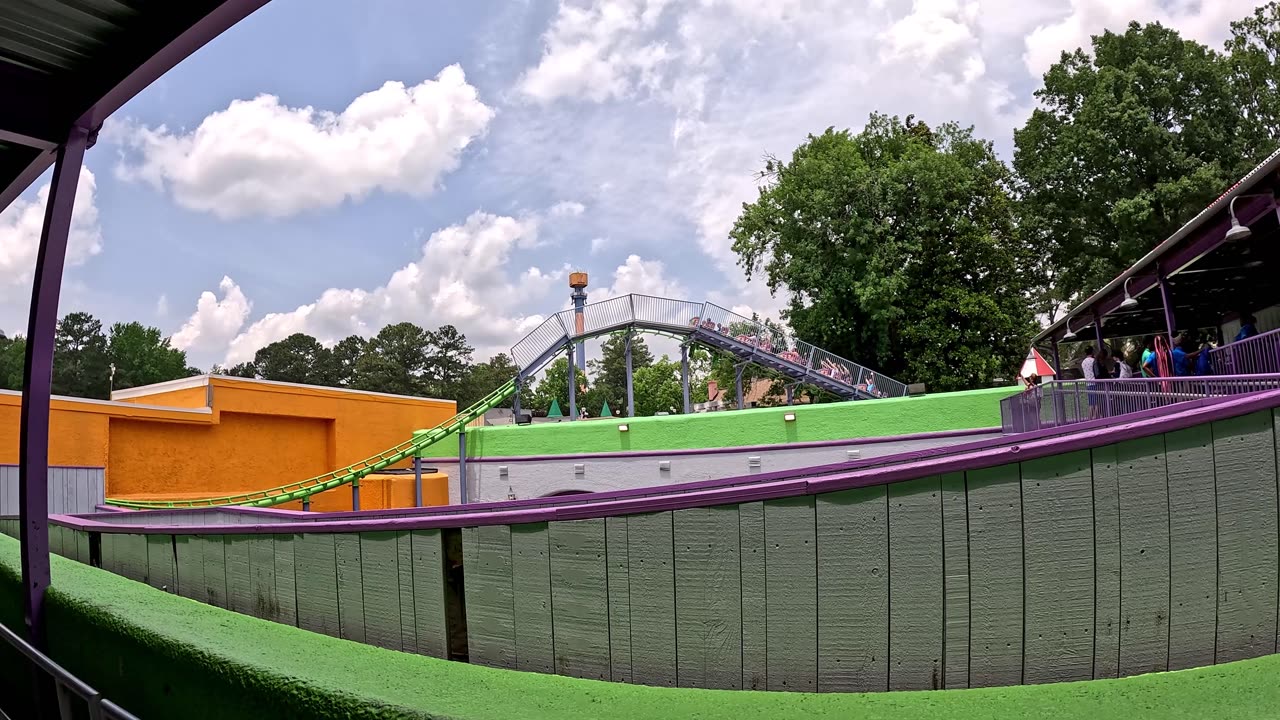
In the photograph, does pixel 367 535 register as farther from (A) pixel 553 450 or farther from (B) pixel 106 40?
(A) pixel 553 450

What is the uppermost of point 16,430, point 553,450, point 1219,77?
point 1219,77

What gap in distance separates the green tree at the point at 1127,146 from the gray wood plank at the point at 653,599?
115 ft

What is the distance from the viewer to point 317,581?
14.8ft

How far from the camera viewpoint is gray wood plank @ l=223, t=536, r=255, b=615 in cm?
501

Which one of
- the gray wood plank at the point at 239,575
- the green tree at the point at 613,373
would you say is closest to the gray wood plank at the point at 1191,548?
the gray wood plank at the point at 239,575

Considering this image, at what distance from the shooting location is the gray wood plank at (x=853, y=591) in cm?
305

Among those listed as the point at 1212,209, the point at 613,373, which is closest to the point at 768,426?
the point at 1212,209

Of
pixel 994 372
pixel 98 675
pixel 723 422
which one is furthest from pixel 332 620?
pixel 994 372

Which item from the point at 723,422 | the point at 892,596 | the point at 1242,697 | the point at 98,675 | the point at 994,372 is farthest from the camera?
the point at 994,372

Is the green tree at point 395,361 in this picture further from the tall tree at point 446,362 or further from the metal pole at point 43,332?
the metal pole at point 43,332

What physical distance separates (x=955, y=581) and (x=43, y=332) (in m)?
5.06

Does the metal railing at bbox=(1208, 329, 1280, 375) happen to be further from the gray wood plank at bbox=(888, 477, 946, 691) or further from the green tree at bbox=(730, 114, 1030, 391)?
the green tree at bbox=(730, 114, 1030, 391)

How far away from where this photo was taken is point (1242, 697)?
236 cm

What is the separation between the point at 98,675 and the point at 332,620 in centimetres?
104
